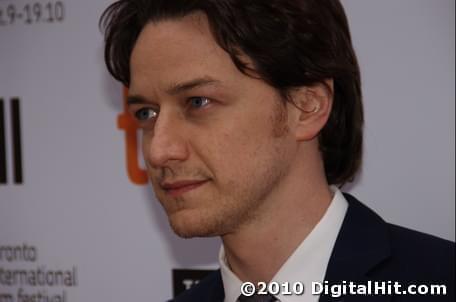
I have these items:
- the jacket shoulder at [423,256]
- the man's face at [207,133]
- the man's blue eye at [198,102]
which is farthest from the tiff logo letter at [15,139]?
the jacket shoulder at [423,256]

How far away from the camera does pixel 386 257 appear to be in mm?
1809

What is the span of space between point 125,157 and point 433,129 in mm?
1125

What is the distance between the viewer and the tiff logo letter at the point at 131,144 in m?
2.57

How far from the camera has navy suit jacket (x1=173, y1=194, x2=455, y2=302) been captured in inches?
70.2

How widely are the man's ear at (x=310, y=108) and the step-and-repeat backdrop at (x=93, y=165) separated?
11.9 inches

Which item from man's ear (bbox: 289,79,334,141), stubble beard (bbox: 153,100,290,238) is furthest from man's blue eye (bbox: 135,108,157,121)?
man's ear (bbox: 289,79,334,141)

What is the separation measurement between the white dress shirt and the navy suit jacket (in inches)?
1.3

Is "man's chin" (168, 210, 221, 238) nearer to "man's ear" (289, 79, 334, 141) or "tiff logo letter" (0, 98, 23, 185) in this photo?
"man's ear" (289, 79, 334, 141)

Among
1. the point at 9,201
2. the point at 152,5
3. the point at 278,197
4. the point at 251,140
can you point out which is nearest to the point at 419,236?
the point at 278,197

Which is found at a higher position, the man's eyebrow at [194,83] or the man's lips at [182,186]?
the man's eyebrow at [194,83]

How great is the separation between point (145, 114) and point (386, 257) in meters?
0.80

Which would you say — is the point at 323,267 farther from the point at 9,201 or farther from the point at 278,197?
the point at 9,201

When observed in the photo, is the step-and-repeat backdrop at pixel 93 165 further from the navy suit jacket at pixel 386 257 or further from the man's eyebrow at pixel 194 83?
the man's eyebrow at pixel 194 83

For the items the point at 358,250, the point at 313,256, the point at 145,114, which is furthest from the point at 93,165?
the point at 358,250
